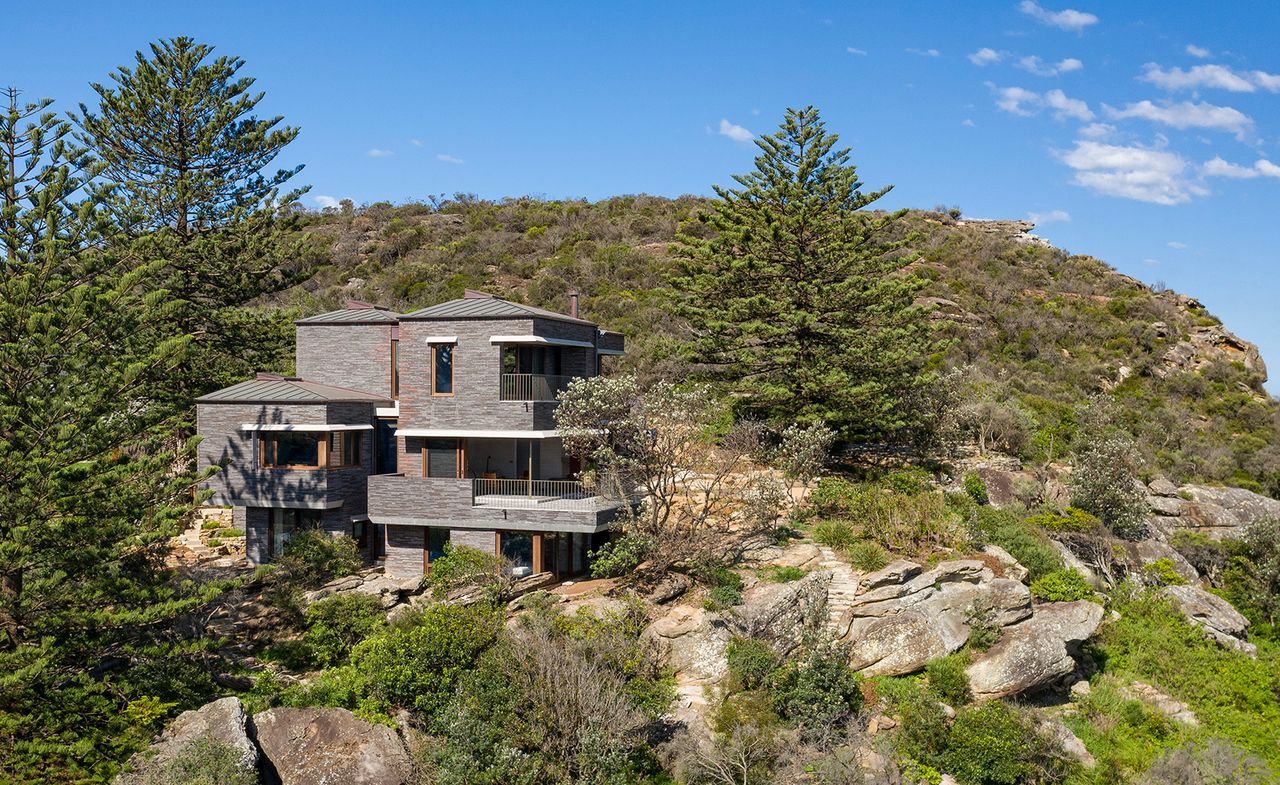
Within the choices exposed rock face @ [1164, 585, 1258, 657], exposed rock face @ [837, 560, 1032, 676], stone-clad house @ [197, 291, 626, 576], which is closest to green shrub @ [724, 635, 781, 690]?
exposed rock face @ [837, 560, 1032, 676]

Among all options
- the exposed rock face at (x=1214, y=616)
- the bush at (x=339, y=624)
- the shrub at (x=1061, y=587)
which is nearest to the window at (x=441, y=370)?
the bush at (x=339, y=624)

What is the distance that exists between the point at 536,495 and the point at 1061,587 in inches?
530

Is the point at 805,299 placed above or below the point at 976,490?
above

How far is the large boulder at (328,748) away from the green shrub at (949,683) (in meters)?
10.4

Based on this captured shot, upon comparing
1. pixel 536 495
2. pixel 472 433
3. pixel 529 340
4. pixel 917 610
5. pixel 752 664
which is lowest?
pixel 752 664

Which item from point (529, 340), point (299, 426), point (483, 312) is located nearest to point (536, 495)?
point (529, 340)

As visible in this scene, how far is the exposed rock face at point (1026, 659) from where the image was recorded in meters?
17.6

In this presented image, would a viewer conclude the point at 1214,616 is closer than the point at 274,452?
No

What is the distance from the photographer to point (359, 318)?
24.4 meters

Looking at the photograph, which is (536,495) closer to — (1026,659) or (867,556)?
(867,556)

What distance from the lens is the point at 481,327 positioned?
21500mm

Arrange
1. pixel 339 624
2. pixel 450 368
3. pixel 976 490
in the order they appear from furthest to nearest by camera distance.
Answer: pixel 976 490, pixel 450 368, pixel 339 624

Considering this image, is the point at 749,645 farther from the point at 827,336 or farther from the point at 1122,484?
the point at 1122,484

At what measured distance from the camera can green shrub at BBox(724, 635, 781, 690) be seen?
16.7 metres
